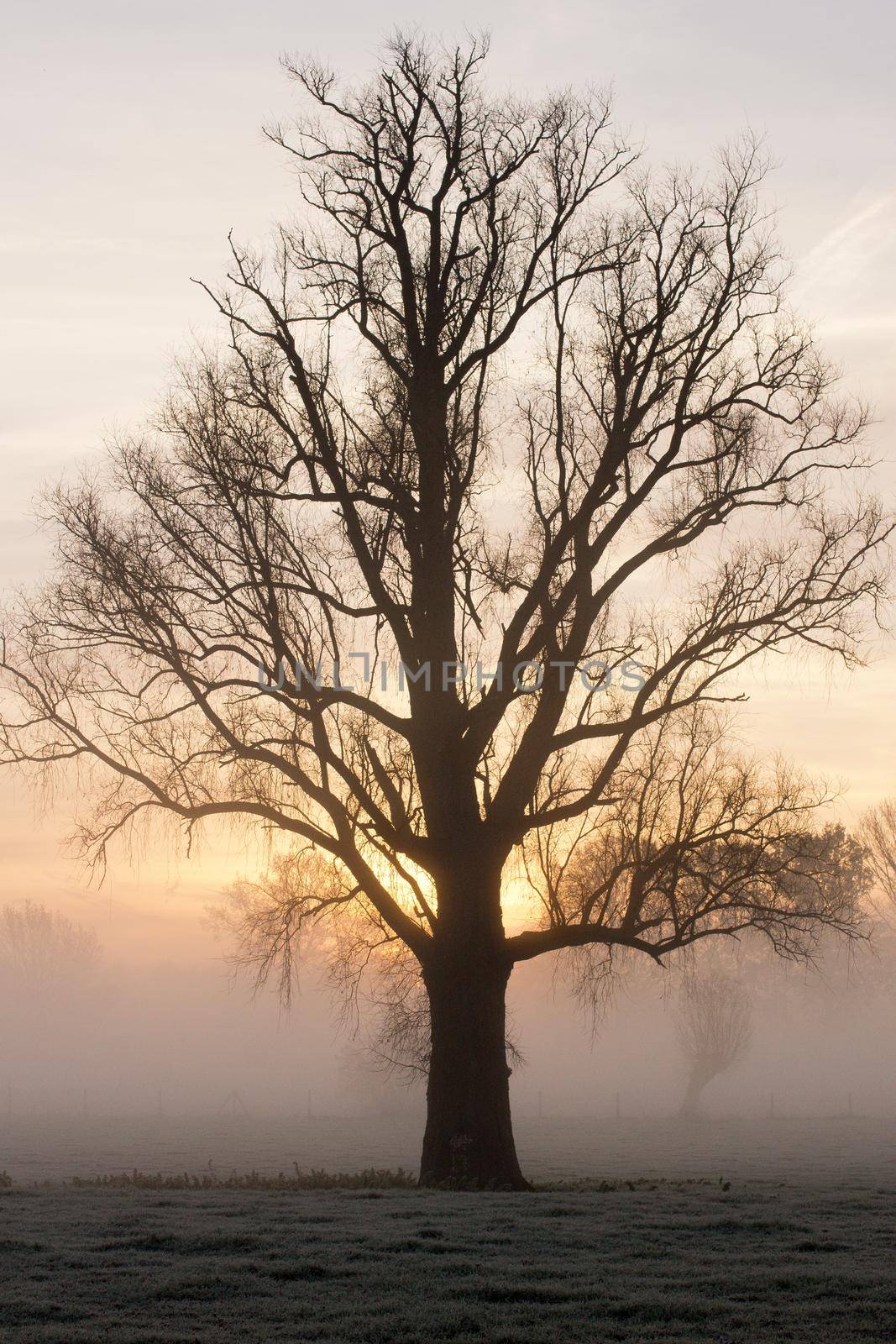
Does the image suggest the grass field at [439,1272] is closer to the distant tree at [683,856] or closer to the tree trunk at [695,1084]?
the distant tree at [683,856]

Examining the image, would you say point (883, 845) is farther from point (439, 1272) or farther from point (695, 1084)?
point (439, 1272)

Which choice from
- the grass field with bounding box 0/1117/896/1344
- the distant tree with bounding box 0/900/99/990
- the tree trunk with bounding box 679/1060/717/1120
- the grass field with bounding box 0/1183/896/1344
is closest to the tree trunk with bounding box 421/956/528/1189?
the grass field with bounding box 0/1117/896/1344

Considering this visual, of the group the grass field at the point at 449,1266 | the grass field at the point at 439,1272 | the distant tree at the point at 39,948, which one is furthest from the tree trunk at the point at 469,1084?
the distant tree at the point at 39,948

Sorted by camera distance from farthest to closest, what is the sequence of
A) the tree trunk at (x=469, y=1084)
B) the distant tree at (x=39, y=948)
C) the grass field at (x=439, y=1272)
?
the distant tree at (x=39, y=948) < the tree trunk at (x=469, y=1084) < the grass field at (x=439, y=1272)

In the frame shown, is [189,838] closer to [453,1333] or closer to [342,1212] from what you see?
[342,1212]

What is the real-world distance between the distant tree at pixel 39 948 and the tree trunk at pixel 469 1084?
6022 inches

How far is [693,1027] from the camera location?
6662 centimetres

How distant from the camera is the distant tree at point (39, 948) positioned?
513 ft

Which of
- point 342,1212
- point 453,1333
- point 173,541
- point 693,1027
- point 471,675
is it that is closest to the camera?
point 453,1333

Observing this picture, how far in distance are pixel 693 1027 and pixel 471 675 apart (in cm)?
5419

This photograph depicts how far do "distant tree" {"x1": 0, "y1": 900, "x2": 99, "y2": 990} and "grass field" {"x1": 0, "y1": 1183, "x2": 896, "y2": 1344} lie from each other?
15487 centimetres

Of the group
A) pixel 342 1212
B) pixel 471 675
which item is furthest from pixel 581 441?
pixel 342 1212

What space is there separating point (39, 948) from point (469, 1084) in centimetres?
15456

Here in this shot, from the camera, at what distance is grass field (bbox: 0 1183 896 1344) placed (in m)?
7.38
